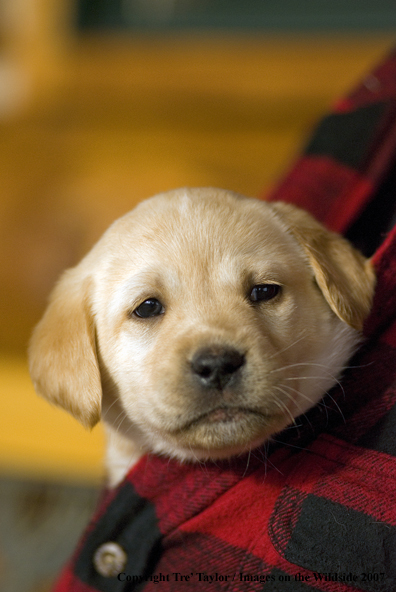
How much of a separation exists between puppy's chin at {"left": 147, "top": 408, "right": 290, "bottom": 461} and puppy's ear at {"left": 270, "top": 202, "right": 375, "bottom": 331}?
0.28 meters

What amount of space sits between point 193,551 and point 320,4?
3.66m

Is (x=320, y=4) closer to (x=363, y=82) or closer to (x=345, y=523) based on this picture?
(x=363, y=82)

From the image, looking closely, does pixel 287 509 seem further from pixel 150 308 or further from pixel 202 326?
pixel 150 308

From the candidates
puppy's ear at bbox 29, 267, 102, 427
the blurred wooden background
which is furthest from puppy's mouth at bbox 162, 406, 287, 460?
the blurred wooden background

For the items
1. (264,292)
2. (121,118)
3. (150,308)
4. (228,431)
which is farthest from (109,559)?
(121,118)

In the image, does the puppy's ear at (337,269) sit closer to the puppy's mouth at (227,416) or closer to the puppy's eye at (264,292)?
the puppy's eye at (264,292)

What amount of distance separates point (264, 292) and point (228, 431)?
1.11ft

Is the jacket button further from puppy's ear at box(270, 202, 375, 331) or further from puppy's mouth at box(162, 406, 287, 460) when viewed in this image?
puppy's ear at box(270, 202, 375, 331)

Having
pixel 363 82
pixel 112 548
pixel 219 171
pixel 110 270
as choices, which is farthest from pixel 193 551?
pixel 219 171

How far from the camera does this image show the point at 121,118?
395 centimetres

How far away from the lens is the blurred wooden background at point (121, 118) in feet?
11.9

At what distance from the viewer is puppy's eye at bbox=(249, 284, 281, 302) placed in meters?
1.24

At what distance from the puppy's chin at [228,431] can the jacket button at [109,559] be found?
1.04 ft

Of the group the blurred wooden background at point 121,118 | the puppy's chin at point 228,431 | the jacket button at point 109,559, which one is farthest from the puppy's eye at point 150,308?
the blurred wooden background at point 121,118
